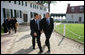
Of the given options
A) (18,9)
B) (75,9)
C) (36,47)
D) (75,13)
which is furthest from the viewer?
(75,9)

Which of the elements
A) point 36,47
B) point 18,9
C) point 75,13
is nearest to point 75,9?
point 75,13

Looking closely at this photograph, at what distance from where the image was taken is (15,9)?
25719mm

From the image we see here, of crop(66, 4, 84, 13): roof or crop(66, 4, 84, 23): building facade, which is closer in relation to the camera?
crop(66, 4, 84, 23): building facade

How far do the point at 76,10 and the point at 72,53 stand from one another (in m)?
49.5

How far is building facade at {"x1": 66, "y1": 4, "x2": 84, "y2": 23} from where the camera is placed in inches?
2074

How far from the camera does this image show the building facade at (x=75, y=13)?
173 feet

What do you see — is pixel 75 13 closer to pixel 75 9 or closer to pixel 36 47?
pixel 75 9

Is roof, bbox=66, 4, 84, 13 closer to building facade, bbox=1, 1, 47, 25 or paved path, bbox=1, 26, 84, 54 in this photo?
building facade, bbox=1, 1, 47, 25

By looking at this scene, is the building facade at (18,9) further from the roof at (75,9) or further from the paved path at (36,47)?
the roof at (75,9)

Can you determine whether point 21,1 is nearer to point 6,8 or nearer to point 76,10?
point 6,8

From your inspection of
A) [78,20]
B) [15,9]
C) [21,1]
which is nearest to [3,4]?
[15,9]

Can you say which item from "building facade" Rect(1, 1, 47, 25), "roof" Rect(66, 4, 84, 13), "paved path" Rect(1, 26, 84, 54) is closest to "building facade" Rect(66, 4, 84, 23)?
"roof" Rect(66, 4, 84, 13)

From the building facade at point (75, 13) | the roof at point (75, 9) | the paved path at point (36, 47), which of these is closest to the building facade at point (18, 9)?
the paved path at point (36, 47)

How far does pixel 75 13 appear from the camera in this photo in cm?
5331
